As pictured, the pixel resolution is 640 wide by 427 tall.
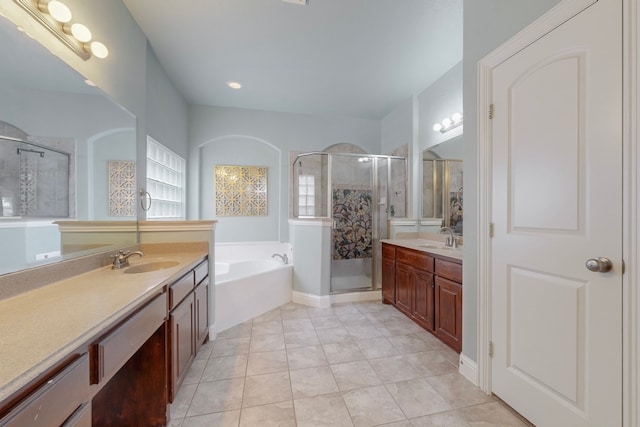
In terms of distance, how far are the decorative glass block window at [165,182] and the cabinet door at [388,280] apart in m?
2.80

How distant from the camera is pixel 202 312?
2004 mm

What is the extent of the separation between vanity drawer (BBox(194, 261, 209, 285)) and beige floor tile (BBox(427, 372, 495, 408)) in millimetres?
1798

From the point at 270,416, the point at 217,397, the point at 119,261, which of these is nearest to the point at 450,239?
the point at 270,416

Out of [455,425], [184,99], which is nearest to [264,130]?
[184,99]

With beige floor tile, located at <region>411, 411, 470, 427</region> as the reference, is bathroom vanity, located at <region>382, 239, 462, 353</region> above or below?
above

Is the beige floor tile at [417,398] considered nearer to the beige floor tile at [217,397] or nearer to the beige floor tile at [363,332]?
the beige floor tile at [363,332]

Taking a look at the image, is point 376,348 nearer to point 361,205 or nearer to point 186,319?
point 186,319

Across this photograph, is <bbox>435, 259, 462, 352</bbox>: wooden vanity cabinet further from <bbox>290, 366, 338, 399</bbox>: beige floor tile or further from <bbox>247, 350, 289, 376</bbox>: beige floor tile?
<bbox>247, 350, 289, 376</bbox>: beige floor tile

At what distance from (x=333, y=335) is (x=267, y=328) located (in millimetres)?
658

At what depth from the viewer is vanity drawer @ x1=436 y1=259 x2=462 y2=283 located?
1.98 meters

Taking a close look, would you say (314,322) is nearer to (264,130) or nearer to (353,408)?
(353,408)

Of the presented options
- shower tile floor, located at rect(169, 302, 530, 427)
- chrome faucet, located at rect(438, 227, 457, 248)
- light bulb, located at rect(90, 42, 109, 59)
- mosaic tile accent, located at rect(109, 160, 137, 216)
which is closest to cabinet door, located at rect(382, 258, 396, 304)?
shower tile floor, located at rect(169, 302, 530, 427)

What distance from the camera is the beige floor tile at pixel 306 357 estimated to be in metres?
1.91

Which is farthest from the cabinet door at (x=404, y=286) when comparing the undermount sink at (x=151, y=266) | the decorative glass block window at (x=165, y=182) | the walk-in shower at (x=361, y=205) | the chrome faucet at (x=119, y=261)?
the decorative glass block window at (x=165, y=182)
